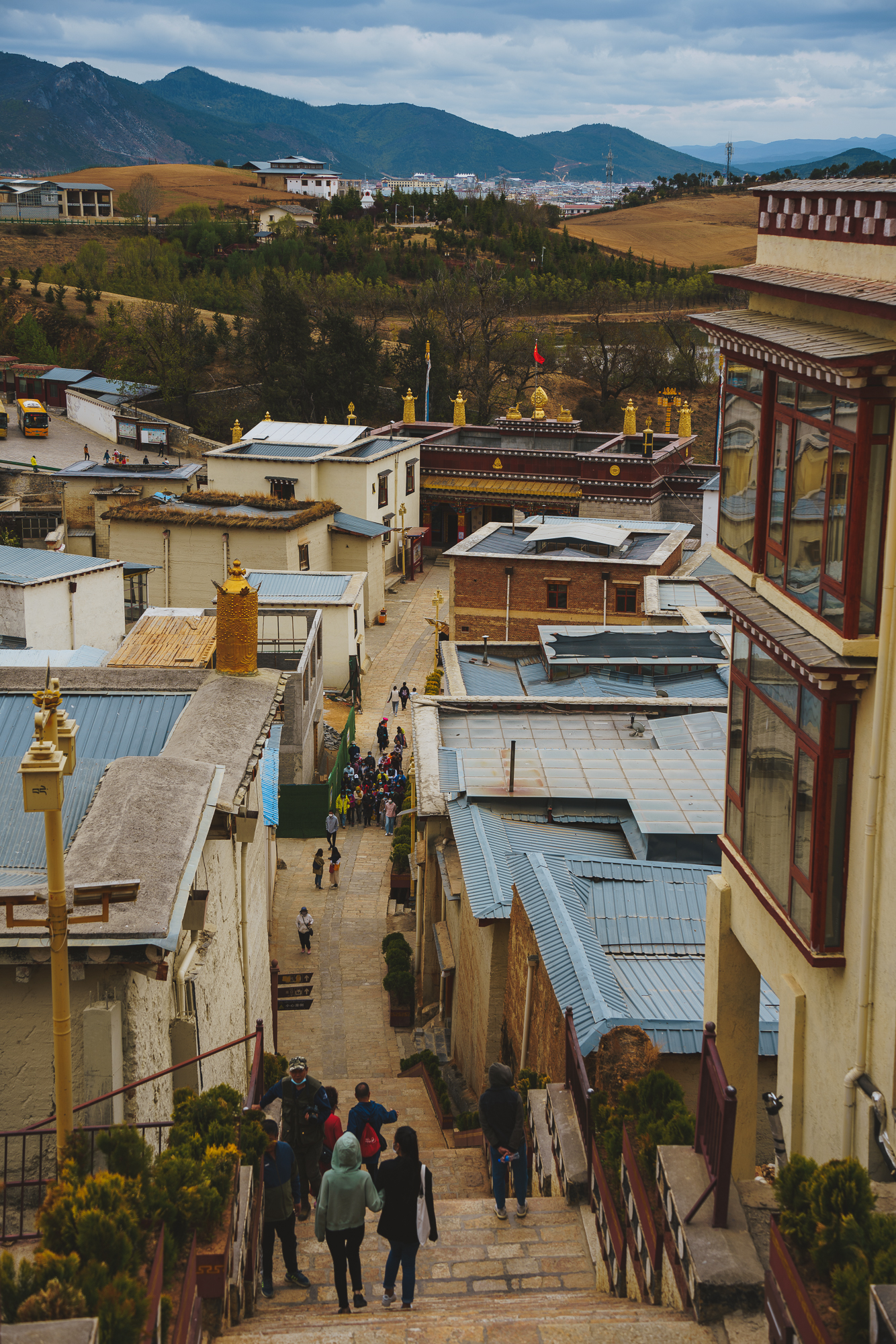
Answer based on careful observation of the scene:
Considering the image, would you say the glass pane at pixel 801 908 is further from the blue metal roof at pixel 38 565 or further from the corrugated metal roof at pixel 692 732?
the blue metal roof at pixel 38 565

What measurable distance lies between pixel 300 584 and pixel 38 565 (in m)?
9.82

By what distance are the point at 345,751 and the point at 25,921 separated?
25714 millimetres

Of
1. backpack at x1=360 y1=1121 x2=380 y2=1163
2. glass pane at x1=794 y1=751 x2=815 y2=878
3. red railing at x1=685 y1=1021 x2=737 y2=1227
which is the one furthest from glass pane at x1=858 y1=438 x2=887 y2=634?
backpack at x1=360 y1=1121 x2=380 y2=1163

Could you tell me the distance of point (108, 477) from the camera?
54.1 metres

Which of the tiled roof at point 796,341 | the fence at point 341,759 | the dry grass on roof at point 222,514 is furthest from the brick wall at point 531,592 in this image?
the tiled roof at point 796,341

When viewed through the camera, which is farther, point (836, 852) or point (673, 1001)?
point (673, 1001)

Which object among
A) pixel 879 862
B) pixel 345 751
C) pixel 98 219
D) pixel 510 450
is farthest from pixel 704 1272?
pixel 98 219

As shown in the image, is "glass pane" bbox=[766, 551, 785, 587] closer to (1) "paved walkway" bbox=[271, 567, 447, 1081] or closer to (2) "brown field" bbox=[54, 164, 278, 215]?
(1) "paved walkway" bbox=[271, 567, 447, 1081]

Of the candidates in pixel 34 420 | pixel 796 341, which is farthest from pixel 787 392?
pixel 34 420

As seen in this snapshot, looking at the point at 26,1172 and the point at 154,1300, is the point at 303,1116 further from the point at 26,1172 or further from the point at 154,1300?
the point at 154,1300

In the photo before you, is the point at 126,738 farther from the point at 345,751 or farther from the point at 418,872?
the point at 345,751

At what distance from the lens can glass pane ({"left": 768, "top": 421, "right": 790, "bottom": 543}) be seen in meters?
9.82

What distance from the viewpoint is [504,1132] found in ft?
34.9

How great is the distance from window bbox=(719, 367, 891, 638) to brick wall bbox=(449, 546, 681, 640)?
82.3 ft
